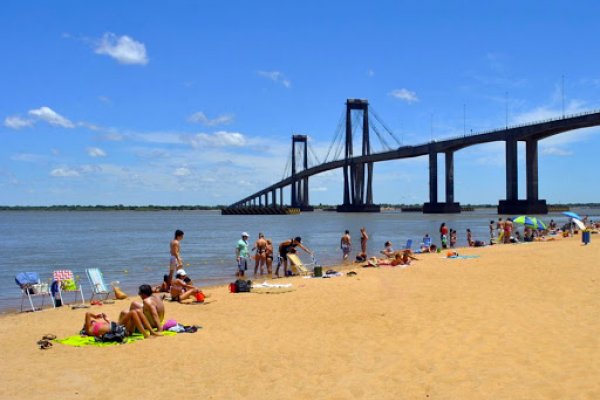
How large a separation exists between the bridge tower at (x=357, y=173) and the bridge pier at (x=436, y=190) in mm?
10228

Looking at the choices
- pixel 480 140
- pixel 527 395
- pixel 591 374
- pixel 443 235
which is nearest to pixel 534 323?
pixel 591 374

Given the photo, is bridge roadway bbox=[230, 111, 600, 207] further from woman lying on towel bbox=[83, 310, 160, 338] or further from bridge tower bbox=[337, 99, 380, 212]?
woman lying on towel bbox=[83, 310, 160, 338]

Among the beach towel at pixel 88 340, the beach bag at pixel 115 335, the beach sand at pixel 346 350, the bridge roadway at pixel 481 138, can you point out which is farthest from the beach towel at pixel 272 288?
the bridge roadway at pixel 481 138

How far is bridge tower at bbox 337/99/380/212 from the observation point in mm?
83750

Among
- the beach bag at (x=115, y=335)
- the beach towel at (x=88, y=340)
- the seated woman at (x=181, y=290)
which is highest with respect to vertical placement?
the seated woman at (x=181, y=290)

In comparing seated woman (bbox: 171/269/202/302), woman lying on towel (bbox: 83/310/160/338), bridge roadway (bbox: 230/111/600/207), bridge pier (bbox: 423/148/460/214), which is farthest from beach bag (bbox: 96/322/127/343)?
bridge pier (bbox: 423/148/460/214)

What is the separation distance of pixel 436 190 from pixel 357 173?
13.3 m

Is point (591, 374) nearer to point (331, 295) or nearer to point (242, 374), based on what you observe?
point (242, 374)

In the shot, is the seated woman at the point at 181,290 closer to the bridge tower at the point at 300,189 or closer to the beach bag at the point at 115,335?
the beach bag at the point at 115,335

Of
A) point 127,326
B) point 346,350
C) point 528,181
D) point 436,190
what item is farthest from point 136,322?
point 436,190

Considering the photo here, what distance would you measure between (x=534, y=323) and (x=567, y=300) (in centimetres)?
169

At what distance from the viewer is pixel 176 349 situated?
6.34m

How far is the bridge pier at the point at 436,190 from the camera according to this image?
71.8 meters

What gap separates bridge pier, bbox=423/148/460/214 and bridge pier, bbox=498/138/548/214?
1048 cm
